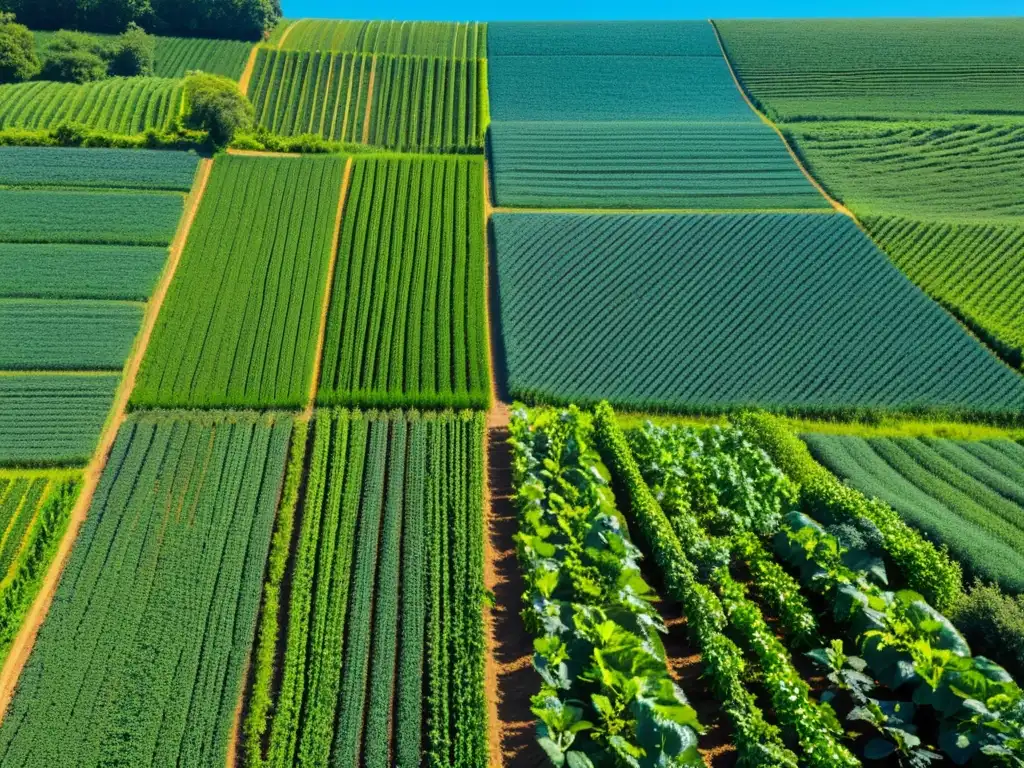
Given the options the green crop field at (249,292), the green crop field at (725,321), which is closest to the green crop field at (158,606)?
the green crop field at (249,292)

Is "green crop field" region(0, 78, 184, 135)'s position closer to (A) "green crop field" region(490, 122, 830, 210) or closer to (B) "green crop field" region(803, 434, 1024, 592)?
(A) "green crop field" region(490, 122, 830, 210)

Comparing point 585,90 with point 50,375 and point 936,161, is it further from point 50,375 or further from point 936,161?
point 50,375

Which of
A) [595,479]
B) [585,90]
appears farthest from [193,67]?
[595,479]

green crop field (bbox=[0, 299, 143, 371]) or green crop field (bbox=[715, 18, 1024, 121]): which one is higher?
green crop field (bbox=[715, 18, 1024, 121])

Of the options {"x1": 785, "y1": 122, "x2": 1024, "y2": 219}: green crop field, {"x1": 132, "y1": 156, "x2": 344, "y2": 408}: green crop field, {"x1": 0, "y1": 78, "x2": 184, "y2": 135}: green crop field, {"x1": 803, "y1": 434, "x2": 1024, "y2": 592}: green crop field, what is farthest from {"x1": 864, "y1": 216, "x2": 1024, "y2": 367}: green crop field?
{"x1": 0, "y1": 78, "x2": 184, "y2": 135}: green crop field

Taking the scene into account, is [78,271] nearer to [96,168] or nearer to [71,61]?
[96,168]
